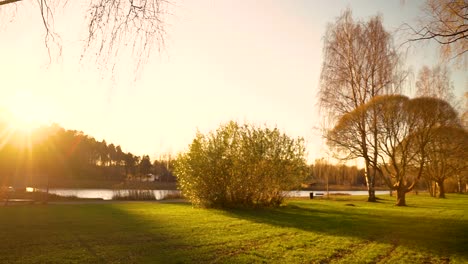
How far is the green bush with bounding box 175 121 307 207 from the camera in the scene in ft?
82.4

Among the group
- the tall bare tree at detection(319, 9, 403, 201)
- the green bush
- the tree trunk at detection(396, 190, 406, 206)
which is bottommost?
the tree trunk at detection(396, 190, 406, 206)

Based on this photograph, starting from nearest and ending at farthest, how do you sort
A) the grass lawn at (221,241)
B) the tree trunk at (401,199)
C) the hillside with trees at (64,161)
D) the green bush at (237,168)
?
the grass lawn at (221,241) → the green bush at (237,168) → the tree trunk at (401,199) → the hillside with trees at (64,161)

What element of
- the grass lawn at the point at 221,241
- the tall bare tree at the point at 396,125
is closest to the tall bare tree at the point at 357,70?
the tall bare tree at the point at 396,125

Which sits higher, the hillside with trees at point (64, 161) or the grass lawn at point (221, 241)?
the hillside with trees at point (64, 161)

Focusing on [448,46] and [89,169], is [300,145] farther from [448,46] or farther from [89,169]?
[89,169]

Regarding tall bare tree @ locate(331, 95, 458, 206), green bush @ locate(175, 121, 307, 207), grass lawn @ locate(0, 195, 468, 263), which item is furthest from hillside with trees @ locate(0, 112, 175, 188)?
tall bare tree @ locate(331, 95, 458, 206)

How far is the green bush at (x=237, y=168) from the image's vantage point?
82.4 feet

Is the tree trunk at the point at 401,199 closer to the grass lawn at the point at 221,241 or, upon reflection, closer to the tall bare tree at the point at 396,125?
the tall bare tree at the point at 396,125

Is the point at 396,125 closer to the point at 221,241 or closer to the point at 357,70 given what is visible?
the point at 357,70

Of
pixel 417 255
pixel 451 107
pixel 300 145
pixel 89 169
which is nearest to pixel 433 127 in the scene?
pixel 451 107

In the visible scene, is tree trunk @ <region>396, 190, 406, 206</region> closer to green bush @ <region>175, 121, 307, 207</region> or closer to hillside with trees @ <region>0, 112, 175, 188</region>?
green bush @ <region>175, 121, 307, 207</region>

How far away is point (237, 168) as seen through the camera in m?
25.4

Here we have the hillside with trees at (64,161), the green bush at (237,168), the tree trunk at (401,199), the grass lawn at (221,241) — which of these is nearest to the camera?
the grass lawn at (221,241)

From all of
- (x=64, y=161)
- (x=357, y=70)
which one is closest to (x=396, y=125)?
(x=357, y=70)
